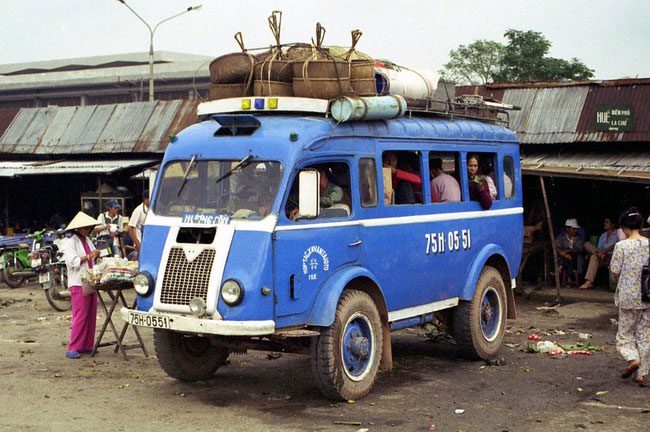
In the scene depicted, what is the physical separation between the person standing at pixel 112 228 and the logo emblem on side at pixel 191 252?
948 cm

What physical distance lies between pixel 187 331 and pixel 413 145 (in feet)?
11.6

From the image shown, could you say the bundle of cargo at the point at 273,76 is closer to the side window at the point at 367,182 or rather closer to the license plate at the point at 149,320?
the side window at the point at 367,182

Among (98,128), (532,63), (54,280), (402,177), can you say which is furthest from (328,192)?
(532,63)

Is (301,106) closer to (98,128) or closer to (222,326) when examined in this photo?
(222,326)

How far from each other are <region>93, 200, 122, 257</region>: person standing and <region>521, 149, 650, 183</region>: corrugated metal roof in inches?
314

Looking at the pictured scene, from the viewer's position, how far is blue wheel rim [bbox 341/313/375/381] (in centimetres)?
906

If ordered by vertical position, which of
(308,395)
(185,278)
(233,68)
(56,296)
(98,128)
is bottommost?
(308,395)

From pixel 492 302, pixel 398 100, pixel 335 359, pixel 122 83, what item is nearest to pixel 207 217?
pixel 335 359

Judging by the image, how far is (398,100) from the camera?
32.8ft

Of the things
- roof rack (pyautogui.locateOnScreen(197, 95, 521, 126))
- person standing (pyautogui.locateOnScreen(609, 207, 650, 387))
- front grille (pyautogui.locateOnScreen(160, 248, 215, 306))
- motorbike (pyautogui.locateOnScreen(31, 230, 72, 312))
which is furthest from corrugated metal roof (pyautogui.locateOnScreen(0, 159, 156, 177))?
person standing (pyautogui.locateOnScreen(609, 207, 650, 387))

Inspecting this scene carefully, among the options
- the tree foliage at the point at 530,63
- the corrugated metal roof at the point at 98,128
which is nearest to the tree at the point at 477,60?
the tree foliage at the point at 530,63

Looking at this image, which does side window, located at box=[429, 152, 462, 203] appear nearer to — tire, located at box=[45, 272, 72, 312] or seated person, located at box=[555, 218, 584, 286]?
tire, located at box=[45, 272, 72, 312]

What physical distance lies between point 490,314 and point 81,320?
201 inches

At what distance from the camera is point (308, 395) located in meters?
9.41
